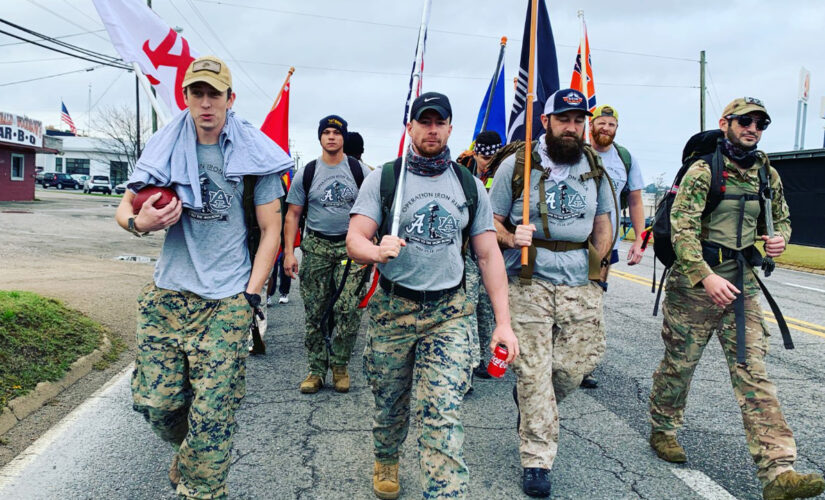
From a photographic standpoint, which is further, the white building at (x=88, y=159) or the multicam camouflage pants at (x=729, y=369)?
the white building at (x=88, y=159)

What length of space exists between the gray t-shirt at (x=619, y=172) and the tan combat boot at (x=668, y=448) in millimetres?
1848

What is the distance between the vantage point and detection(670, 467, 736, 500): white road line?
3.35 m

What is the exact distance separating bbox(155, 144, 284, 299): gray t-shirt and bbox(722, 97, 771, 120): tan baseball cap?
9.06 feet

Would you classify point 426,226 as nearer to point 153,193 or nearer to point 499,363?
point 499,363

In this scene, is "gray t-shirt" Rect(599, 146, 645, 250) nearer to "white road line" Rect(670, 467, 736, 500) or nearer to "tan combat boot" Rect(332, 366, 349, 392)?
"white road line" Rect(670, 467, 736, 500)

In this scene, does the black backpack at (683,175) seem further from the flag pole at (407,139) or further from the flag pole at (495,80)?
the flag pole at (495,80)

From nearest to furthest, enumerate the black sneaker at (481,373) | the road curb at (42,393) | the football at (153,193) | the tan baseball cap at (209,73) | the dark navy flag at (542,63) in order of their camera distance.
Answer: the football at (153,193)
the tan baseball cap at (209,73)
the road curb at (42,393)
the dark navy flag at (542,63)
the black sneaker at (481,373)

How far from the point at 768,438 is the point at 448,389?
181 centimetres

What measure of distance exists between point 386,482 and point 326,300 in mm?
2209

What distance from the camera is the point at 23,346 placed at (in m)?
5.05

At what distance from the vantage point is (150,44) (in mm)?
4652

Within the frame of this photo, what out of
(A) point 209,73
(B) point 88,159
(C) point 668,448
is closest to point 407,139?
(A) point 209,73

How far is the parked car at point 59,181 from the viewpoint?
57125 mm

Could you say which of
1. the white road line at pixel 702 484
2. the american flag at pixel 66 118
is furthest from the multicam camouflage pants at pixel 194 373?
the american flag at pixel 66 118
